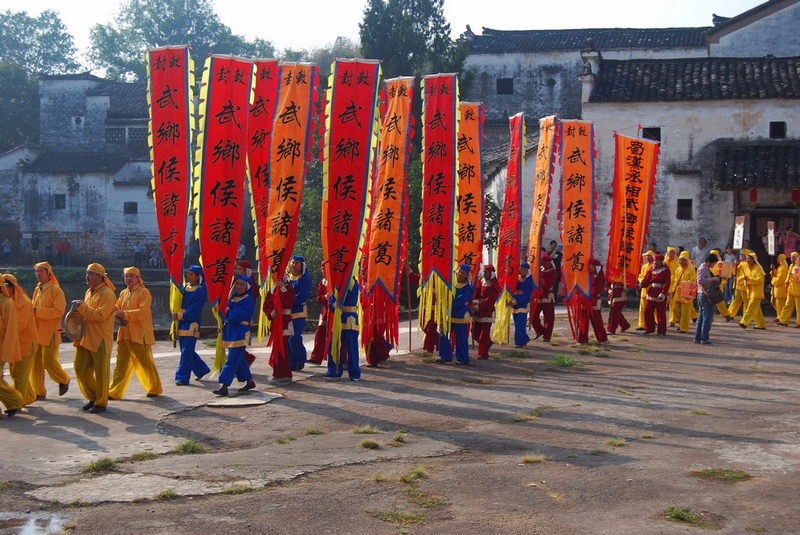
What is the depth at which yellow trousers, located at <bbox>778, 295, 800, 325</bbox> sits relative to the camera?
21.5 metres

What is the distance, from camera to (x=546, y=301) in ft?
60.4

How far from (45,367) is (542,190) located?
9456mm

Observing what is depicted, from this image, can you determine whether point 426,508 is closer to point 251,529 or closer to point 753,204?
point 251,529

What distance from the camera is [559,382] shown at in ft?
44.2

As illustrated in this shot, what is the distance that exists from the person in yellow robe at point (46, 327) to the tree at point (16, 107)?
4365 cm

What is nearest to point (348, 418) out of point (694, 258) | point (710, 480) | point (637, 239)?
point (710, 480)

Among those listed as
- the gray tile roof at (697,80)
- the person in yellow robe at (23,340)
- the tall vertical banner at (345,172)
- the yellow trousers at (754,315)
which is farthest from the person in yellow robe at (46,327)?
the gray tile roof at (697,80)

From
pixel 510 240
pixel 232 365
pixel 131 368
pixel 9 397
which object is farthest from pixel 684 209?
pixel 9 397

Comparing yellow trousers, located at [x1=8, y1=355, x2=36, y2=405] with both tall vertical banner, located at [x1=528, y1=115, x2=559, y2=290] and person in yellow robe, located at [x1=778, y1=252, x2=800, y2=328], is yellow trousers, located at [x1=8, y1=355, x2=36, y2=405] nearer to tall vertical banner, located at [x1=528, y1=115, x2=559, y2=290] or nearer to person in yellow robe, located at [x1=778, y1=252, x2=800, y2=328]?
tall vertical banner, located at [x1=528, y1=115, x2=559, y2=290]

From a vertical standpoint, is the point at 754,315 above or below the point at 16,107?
below

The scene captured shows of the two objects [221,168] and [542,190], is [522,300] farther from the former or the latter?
[221,168]

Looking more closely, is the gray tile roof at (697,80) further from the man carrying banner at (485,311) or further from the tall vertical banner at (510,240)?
the man carrying banner at (485,311)

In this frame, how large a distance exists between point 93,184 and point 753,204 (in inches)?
1184

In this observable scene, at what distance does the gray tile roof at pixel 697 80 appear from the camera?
27188 mm
